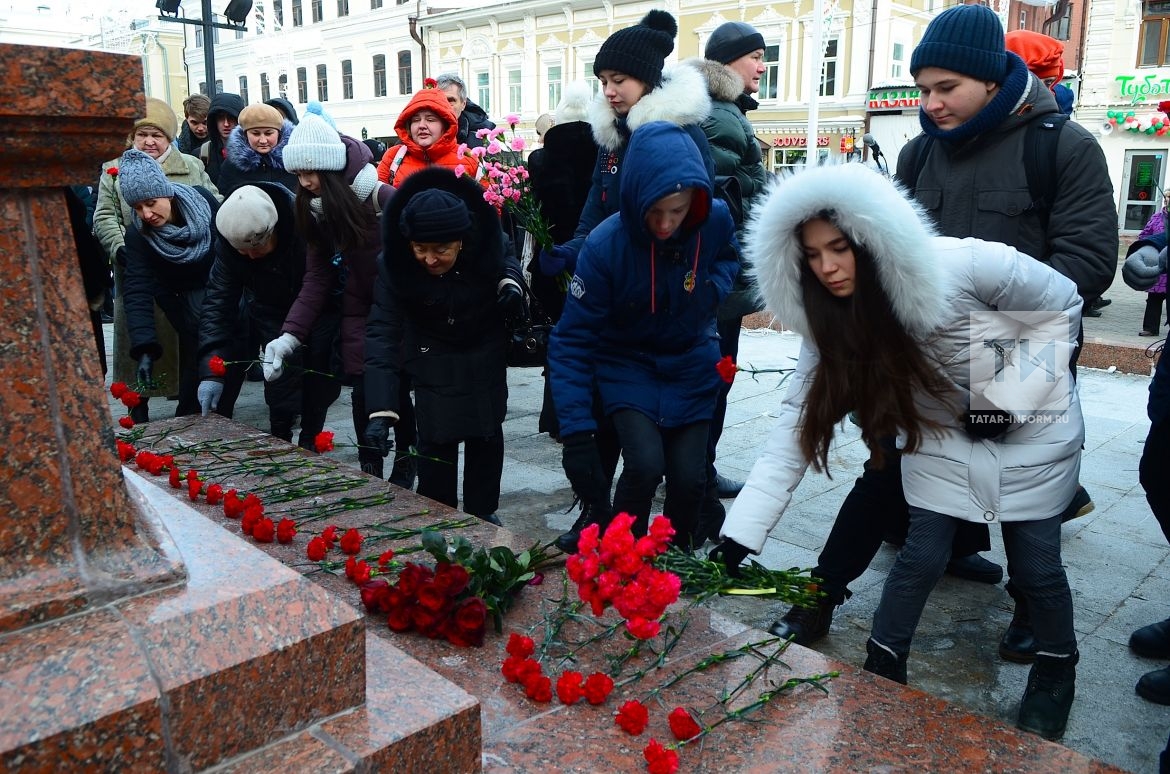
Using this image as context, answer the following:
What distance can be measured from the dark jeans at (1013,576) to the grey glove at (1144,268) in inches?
233

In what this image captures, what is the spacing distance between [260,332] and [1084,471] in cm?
432

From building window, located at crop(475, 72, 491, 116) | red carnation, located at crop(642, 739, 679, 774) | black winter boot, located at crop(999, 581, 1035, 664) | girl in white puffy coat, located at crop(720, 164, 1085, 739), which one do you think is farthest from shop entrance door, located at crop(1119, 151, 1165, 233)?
red carnation, located at crop(642, 739, 679, 774)

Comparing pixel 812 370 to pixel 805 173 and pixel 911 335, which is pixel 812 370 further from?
pixel 805 173

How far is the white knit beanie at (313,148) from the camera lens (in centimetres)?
441

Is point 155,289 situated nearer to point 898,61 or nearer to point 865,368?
point 865,368

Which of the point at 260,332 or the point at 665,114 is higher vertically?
the point at 665,114

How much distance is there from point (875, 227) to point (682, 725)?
1.28 meters

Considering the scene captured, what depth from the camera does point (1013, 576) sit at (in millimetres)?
2711

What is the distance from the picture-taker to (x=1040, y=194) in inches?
122

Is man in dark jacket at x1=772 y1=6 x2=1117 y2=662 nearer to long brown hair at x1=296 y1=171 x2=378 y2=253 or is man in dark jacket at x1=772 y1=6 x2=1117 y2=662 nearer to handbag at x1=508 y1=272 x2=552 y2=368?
handbag at x1=508 y1=272 x2=552 y2=368

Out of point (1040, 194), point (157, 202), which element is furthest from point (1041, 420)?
point (157, 202)

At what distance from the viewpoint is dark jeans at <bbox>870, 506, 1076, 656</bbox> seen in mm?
2600

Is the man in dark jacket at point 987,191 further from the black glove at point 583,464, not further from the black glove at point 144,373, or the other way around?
the black glove at point 144,373

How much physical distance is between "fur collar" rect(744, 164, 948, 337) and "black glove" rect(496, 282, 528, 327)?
1417mm
